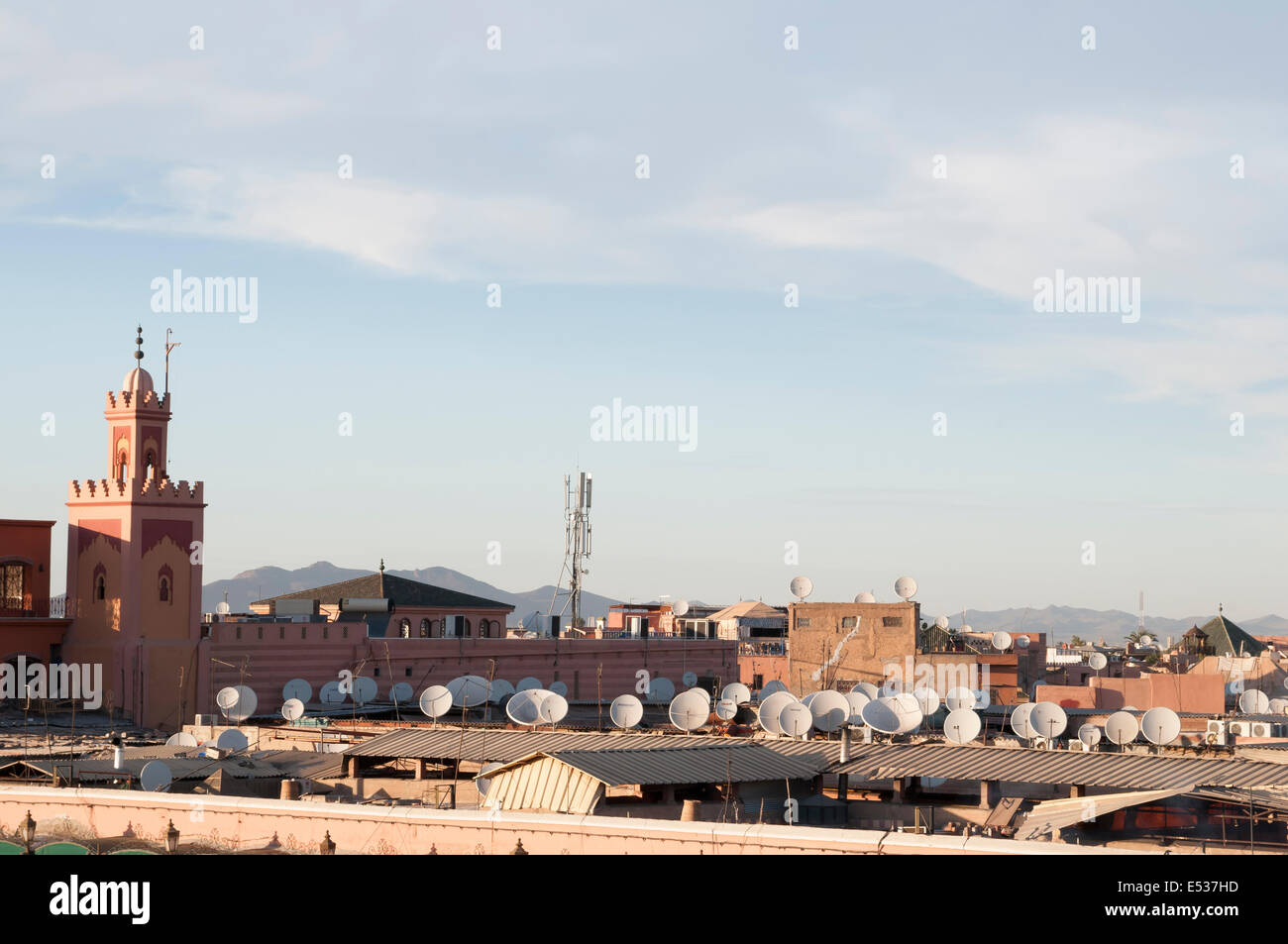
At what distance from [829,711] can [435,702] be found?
15098 millimetres

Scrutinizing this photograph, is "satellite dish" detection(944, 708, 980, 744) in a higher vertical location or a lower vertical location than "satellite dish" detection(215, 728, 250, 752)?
higher

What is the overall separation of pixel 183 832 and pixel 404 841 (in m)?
6.24

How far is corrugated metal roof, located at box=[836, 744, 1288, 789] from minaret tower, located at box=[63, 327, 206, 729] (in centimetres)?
3164

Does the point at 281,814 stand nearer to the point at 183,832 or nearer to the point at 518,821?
the point at 183,832

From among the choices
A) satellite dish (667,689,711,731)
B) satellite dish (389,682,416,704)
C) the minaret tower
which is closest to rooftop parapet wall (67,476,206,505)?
the minaret tower

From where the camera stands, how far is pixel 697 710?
2032 inches

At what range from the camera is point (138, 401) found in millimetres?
65688

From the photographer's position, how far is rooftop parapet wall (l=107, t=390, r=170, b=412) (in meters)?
65.8

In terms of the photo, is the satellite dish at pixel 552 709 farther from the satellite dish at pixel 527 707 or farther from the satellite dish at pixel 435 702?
the satellite dish at pixel 435 702

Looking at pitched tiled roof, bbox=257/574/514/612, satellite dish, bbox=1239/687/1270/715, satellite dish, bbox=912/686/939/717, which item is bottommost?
satellite dish, bbox=1239/687/1270/715

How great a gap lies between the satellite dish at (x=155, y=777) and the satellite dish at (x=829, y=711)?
1852cm

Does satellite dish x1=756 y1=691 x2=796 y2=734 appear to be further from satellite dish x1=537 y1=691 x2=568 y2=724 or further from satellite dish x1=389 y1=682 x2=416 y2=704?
satellite dish x1=389 y1=682 x2=416 y2=704

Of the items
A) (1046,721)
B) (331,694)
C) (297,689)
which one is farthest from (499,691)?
(1046,721)
